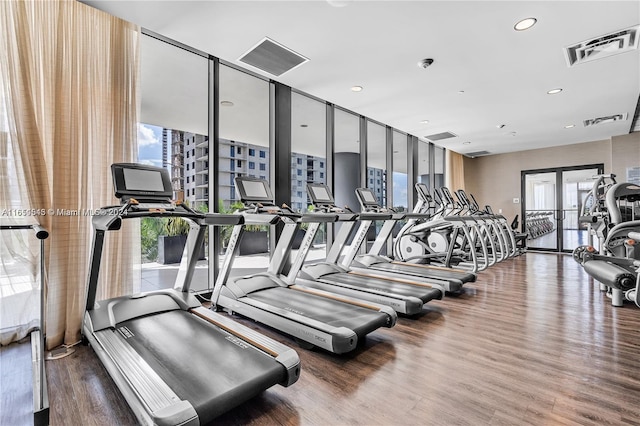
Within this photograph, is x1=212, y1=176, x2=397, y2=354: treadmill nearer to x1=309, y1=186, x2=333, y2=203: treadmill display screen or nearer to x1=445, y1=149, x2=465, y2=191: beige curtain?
x1=309, y1=186, x2=333, y2=203: treadmill display screen

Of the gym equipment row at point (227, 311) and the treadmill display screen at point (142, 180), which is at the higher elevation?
the treadmill display screen at point (142, 180)

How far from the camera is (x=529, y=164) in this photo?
9.34m

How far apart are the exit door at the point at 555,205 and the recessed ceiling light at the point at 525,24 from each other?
7.17 meters

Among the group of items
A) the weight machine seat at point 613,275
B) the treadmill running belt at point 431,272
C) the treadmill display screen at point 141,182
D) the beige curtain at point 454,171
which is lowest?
the treadmill running belt at point 431,272

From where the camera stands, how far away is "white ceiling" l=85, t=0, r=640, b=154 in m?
2.93

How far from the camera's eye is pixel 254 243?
19.2ft

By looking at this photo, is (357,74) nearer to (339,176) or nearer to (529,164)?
(339,176)

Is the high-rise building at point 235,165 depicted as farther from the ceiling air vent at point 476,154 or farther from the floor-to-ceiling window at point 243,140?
the ceiling air vent at point 476,154

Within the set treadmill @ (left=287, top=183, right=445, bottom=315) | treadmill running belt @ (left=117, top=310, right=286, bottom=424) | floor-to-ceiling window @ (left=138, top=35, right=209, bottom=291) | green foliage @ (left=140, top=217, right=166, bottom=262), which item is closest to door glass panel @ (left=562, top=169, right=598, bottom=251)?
treadmill @ (left=287, top=183, right=445, bottom=315)

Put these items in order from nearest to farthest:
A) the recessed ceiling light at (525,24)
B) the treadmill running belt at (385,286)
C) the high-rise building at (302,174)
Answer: the recessed ceiling light at (525,24) → the treadmill running belt at (385,286) → the high-rise building at (302,174)

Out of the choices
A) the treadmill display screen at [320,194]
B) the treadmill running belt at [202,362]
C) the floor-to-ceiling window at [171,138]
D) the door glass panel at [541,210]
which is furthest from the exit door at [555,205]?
the treadmill running belt at [202,362]

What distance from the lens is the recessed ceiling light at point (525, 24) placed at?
309 centimetres

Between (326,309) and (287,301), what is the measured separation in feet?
1.46

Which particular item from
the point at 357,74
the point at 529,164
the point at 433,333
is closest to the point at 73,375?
the point at 433,333
